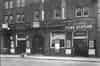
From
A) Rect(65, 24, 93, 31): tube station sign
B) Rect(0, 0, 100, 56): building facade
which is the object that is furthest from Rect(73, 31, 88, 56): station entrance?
Rect(65, 24, 93, 31): tube station sign

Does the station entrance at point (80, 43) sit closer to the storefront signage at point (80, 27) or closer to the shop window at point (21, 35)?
the storefront signage at point (80, 27)

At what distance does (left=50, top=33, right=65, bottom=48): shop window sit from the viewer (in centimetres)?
2647

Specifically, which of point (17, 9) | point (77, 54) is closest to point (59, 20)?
point (77, 54)

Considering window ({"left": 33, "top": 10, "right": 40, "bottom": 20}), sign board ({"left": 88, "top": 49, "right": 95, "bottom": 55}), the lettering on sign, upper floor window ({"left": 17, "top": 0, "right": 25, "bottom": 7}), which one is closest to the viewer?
sign board ({"left": 88, "top": 49, "right": 95, "bottom": 55})

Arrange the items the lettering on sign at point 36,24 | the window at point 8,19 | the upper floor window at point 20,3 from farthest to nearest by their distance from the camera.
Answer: the window at point 8,19 < the upper floor window at point 20,3 < the lettering on sign at point 36,24

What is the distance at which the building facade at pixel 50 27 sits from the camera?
82.4 feet

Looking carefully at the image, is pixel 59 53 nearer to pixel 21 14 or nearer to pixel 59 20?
pixel 59 20

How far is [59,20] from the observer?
26766mm

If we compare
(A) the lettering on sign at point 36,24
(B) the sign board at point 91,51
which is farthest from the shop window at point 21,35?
(B) the sign board at point 91,51

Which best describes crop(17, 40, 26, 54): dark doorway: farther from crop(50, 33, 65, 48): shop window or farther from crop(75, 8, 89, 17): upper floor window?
crop(75, 8, 89, 17): upper floor window

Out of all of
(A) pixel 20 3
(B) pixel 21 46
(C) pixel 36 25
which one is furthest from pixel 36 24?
(A) pixel 20 3

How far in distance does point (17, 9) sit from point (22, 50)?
616 centimetres

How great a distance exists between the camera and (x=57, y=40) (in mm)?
26719

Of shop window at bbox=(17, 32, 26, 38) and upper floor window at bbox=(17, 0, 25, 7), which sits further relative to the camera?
upper floor window at bbox=(17, 0, 25, 7)
